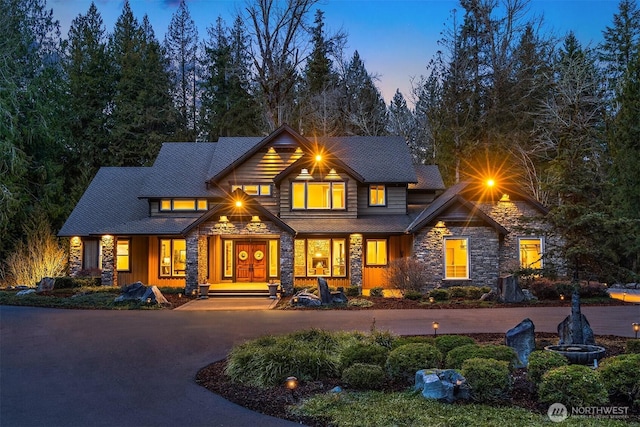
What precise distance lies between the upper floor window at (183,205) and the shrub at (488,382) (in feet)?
65.8

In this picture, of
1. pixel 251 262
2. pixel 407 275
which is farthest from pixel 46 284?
pixel 407 275

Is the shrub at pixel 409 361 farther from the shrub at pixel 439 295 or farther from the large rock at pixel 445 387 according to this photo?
the shrub at pixel 439 295

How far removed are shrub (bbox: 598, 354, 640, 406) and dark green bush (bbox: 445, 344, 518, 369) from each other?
1.46 metres

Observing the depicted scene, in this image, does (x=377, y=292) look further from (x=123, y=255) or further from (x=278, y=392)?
(x=278, y=392)

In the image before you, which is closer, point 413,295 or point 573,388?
point 573,388

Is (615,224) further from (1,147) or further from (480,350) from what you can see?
(1,147)

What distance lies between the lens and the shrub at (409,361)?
26.5 ft

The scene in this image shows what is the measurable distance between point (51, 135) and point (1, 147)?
23.5 feet

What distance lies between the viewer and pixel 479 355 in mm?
8164

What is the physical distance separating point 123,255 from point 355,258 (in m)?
10.8

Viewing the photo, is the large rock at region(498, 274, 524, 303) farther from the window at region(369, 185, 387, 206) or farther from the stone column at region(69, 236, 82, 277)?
the stone column at region(69, 236, 82, 277)

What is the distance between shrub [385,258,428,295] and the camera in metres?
21.4

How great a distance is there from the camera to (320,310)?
58.0ft

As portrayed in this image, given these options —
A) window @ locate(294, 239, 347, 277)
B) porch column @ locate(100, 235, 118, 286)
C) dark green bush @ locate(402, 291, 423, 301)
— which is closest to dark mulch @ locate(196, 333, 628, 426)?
dark green bush @ locate(402, 291, 423, 301)
